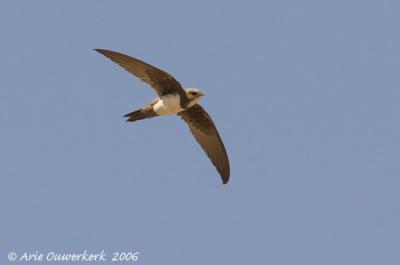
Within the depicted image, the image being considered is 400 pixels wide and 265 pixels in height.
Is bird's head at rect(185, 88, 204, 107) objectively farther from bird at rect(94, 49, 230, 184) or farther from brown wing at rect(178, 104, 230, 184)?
brown wing at rect(178, 104, 230, 184)

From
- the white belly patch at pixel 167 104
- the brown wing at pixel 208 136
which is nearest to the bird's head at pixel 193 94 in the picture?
the white belly patch at pixel 167 104

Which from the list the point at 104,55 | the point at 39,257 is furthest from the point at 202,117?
the point at 39,257

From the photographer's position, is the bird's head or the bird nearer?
the bird

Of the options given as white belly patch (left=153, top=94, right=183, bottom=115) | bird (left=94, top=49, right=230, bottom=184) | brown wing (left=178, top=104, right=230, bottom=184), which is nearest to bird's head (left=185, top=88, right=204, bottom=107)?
bird (left=94, top=49, right=230, bottom=184)

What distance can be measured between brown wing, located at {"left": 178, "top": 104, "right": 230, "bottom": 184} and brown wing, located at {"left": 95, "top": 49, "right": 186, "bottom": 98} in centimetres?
79

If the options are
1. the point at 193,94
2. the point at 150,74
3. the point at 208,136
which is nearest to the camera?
the point at 150,74

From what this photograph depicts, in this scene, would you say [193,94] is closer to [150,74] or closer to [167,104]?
[167,104]

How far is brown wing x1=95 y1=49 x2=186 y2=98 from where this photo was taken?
1016 cm

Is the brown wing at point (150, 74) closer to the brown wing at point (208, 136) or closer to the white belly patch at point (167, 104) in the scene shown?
the white belly patch at point (167, 104)

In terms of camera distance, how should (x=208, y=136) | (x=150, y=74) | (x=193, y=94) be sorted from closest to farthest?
(x=150, y=74) → (x=193, y=94) → (x=208, y=136)

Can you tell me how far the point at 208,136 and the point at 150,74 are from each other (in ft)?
4.33

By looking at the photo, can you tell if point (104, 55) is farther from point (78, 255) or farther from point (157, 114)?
point (78, 255)

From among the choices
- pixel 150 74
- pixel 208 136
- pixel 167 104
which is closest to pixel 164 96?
pixel 167 104

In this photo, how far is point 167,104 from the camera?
10516mm
